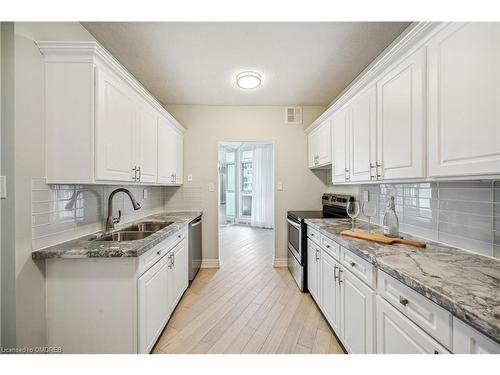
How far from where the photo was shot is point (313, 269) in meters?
2.24

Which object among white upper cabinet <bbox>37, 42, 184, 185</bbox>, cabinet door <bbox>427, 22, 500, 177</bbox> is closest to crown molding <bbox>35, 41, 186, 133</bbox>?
white upper cabinet <bbox>37, 42, 184, 185</bbox>

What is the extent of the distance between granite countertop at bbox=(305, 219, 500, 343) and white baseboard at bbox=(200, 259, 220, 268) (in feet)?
7.81

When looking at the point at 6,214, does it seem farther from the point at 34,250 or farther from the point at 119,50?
the point at 119,50

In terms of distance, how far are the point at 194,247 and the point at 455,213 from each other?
8.95ft

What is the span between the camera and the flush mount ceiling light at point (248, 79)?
7.78 ft

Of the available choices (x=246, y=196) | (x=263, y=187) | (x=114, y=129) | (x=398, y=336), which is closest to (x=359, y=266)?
(x=398, y=336)

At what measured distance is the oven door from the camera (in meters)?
2.56

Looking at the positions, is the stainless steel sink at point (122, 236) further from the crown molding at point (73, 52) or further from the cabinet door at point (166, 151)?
the crown molding at point (73, 52)

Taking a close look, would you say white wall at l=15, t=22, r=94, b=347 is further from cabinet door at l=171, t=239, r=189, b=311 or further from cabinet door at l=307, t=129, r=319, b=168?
cabinet door at l=307, t=129, r=319, b=168

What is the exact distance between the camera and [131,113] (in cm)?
180

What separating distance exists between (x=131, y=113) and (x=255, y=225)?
5226 mm

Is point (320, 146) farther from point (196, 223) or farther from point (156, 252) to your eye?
point (156, 252)
